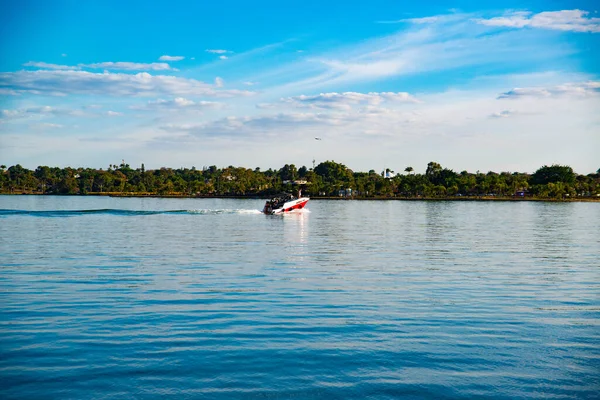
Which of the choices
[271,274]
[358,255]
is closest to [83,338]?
[271,274]

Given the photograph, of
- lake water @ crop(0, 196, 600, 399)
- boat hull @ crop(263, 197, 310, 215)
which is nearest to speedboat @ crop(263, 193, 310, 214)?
boat hull @ crop(263, 197, 310, 215)

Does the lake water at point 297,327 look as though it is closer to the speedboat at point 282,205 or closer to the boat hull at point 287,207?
the boat hull at point 287,207

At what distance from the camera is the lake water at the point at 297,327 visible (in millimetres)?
14492

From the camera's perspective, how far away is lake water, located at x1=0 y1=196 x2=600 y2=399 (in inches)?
571

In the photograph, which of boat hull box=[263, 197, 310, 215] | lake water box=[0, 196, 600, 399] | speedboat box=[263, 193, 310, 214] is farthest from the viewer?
speedboat box=[263, 193, 310, 214]

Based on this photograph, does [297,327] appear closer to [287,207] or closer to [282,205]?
[282,205]

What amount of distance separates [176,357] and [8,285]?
1645cm

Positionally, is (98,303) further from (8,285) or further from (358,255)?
(358,255)

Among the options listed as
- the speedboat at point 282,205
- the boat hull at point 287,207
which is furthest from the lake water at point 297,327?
the speedboat at point 282,205

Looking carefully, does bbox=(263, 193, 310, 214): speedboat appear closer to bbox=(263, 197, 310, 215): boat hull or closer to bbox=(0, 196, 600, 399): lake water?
bbox=(263, 197, 310, 215): boat hull

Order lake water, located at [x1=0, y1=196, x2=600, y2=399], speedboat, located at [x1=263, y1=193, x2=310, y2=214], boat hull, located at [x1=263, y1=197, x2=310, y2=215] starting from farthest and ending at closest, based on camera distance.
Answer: speedboat, located at [x1=263, y1=193, x2=310, y2=214] < boat hull, located at [x1=263, y1=197, x2=310, y2=215] < lake water, located at [x1=0, y1=196, x2=600, y2=399]

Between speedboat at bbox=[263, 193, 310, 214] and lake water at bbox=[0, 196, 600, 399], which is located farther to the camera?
speedboat at bbox=[263, 193, 310, 214]

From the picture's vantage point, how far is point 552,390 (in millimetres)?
14203

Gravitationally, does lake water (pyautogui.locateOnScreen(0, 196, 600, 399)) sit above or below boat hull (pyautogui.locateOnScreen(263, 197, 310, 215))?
below
